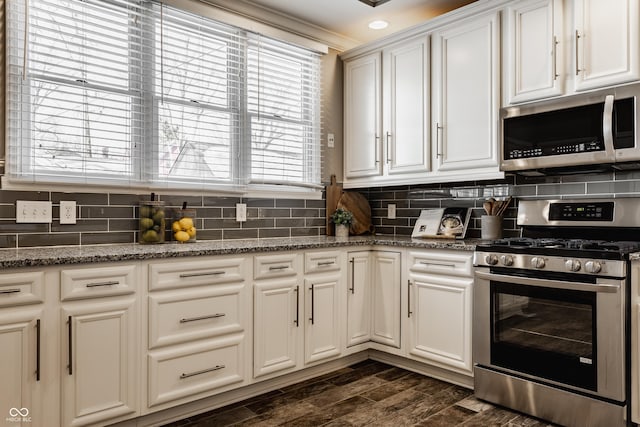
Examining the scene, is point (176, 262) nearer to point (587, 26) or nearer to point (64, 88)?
point (64, 88)

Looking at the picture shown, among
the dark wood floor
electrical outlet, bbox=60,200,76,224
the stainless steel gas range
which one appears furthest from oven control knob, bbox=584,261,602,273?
electrical outlet, bbox=60,200,76,224

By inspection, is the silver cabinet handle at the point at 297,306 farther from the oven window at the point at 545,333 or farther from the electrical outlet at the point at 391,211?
the electrical outlet at the point at 391,211

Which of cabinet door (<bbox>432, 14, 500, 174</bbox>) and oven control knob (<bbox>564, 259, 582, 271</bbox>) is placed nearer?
oven control knob (<bbox>564, 259, 582, 271</bbox>)

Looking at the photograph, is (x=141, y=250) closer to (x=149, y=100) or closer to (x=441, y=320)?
(x=149, y=100)

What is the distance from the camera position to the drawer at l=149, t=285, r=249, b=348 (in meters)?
2.33

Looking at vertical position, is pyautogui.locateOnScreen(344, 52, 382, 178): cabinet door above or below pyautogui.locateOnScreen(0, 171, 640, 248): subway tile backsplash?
above

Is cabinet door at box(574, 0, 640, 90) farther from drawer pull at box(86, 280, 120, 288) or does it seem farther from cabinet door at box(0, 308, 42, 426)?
cabinet door at box(0, 308, 42, 426)

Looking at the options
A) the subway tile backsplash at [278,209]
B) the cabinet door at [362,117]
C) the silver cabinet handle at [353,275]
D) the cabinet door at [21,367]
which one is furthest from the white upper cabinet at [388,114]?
the cabinet door at [21,367]

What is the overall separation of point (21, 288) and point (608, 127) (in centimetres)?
280

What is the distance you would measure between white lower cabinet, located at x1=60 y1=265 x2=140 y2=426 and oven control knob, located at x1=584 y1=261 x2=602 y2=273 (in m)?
2.11

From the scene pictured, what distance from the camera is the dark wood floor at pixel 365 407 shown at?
242 cm

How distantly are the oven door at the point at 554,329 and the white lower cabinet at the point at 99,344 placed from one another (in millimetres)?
1843

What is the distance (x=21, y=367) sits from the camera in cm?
194

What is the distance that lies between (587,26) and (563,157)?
69 cm
